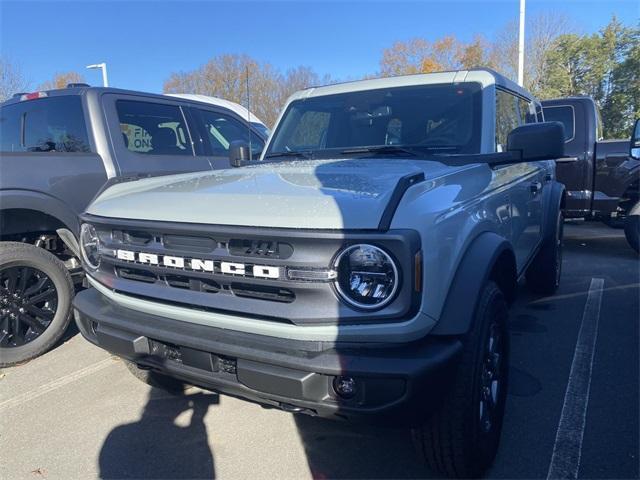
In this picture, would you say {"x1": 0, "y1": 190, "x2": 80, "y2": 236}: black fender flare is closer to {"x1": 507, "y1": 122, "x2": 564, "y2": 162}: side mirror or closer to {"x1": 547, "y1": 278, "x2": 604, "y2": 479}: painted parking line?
{"x1": 507, "y1": 122, "x2": 564, "y2": 162}: side mirror

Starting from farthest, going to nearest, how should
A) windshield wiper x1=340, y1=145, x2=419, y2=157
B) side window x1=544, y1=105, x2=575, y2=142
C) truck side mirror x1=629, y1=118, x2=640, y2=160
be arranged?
side window x1=544, y1=105, x2=575, y2=142, truck side mirror x1=629, y1=118, x2=640, y2=160, windshield wiper x1=340, y1=145, x2=419, y2=157

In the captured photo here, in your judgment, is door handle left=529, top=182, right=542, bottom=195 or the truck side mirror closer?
door handle left=529, top=182, right=542, bottom=195

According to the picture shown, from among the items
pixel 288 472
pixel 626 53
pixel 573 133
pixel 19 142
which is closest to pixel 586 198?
pixel 573 133

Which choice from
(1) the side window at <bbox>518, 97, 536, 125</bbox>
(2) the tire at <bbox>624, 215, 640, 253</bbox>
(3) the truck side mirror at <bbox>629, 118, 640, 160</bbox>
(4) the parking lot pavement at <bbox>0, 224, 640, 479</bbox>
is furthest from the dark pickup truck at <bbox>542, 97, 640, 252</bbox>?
(4) the parking lot pavement at <bbox>0, 224, 640, 479</bbox>

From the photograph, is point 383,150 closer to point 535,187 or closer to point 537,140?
point 537,140

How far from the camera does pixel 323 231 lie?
6.02 ft

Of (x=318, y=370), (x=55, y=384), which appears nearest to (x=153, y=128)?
(x=55, y=384)

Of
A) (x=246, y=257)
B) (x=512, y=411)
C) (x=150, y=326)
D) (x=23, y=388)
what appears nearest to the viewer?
(x=246, y=257)

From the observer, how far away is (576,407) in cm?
296

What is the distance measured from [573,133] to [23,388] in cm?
732

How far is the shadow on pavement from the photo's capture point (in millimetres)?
2494

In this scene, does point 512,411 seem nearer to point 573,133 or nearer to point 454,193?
point 454,193

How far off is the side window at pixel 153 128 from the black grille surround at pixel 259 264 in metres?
2.21

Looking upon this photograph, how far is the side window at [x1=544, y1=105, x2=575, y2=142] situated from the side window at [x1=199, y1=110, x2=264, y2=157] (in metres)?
4.44
